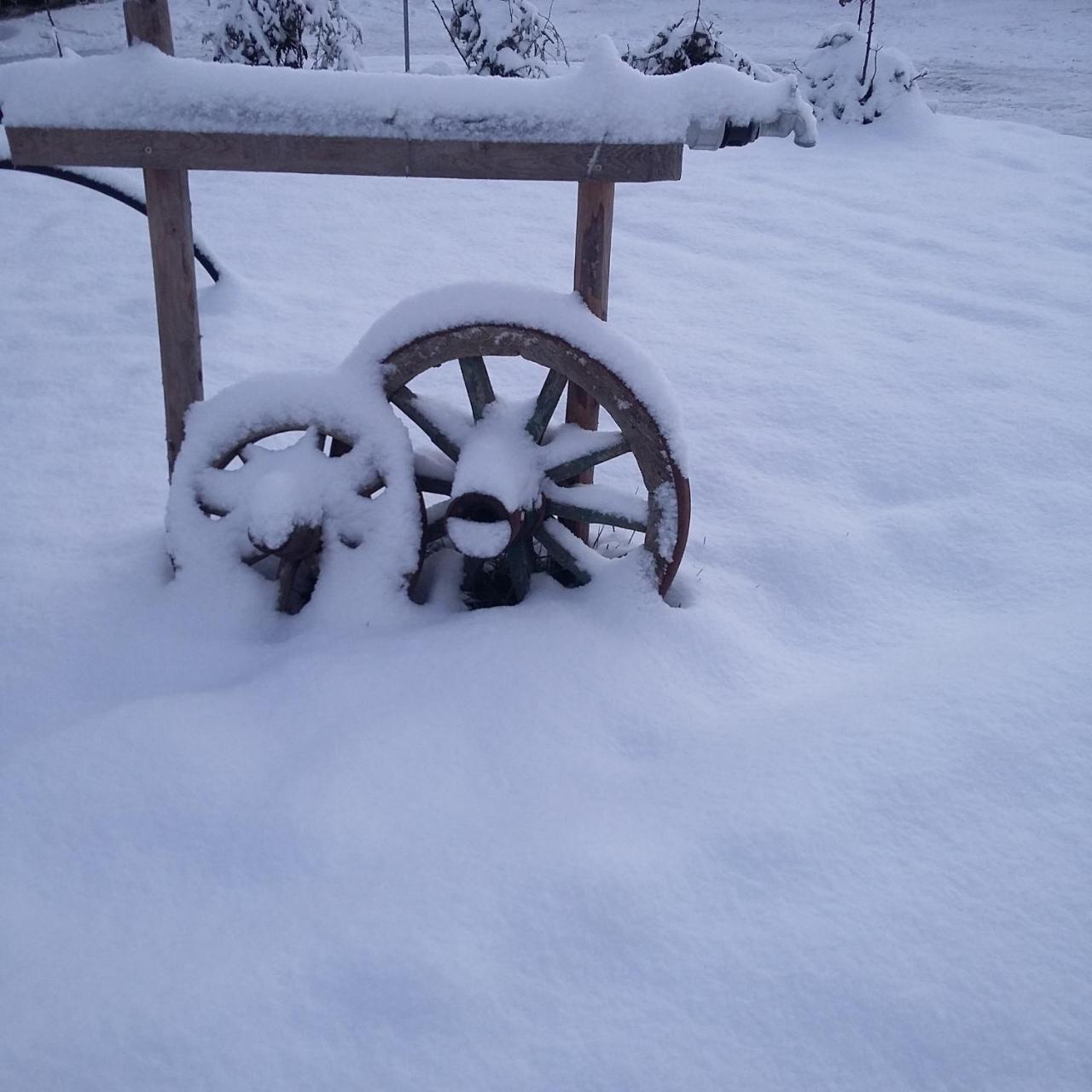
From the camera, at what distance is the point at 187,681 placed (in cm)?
241

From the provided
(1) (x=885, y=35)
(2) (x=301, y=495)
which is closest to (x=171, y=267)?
(2) (x=301, y=495)

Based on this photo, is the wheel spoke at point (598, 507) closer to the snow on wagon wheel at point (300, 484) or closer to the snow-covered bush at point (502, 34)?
the snow on wagon wheel at point (300, 484)

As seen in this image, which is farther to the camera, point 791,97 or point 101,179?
point 101,179

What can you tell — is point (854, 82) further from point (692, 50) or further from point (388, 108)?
point (388, 108)

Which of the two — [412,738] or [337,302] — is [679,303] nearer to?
[337,302]

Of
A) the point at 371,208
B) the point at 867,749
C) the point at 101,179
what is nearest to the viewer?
the point at 867,749

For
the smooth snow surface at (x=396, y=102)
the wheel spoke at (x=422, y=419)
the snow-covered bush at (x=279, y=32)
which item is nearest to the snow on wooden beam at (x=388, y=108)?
the smooth snow surface at (x=396, y=102)

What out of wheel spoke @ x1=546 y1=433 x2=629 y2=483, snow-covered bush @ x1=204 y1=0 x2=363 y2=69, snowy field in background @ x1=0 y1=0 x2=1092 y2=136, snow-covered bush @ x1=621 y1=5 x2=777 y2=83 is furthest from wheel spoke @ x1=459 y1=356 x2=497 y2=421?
snowy field in background @ x1=0 y1=0 x2=1092 y2=136

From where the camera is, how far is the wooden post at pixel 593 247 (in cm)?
240

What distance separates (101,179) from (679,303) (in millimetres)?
2603

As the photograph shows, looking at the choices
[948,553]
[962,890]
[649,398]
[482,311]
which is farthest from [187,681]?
[948,553]

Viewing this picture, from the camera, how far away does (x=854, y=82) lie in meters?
7.86

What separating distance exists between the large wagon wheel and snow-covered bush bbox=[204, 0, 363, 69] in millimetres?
6864

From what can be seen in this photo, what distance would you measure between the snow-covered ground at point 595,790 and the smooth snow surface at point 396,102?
1.14 metres
